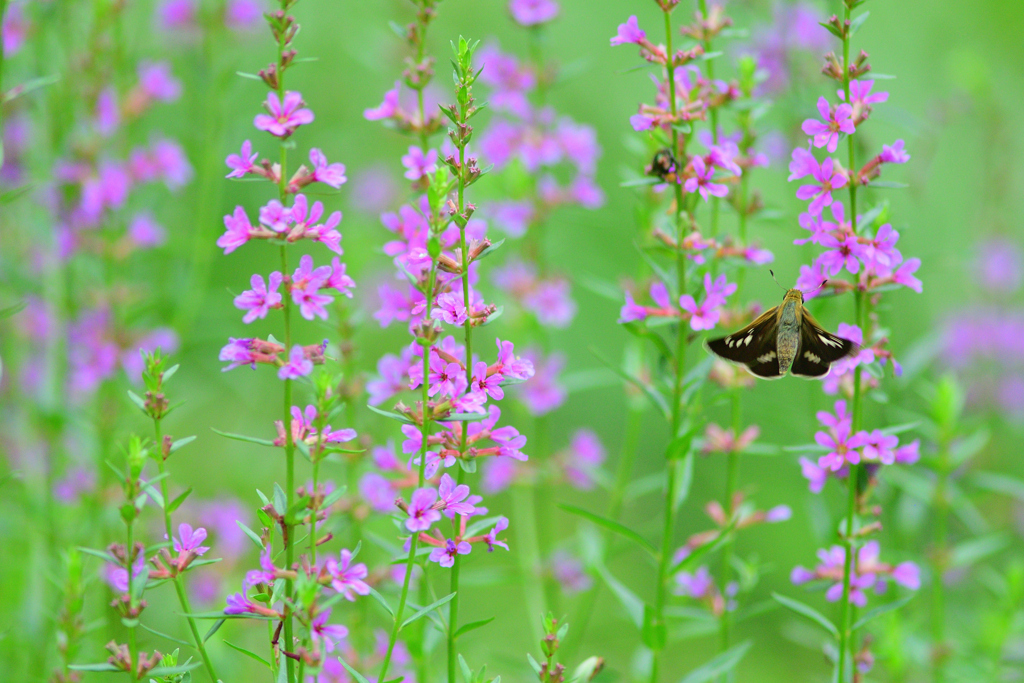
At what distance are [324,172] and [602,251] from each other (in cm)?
626

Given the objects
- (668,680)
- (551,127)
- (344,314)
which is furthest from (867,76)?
(668,680)

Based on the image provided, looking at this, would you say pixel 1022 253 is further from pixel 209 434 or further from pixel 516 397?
pixel 209 434

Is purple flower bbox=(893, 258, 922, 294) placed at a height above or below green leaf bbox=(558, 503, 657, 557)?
above

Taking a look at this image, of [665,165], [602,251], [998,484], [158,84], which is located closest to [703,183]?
[665,165]

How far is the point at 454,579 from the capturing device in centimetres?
253

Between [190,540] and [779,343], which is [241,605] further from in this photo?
[779,343]

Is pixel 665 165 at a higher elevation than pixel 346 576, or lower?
higher

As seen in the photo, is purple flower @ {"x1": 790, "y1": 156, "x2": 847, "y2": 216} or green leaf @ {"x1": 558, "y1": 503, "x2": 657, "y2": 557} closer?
purple flower @ {"x1": 790, "y1": 156, "x2": 847, "y2": 216}

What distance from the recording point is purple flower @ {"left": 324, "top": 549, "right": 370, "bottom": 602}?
7.39ft

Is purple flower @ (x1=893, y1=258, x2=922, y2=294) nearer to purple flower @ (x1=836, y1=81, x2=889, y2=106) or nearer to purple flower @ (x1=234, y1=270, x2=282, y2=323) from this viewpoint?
purple flower @ (x1=836, y1=81, x2=889, y2=106)

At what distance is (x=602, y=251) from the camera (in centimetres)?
862

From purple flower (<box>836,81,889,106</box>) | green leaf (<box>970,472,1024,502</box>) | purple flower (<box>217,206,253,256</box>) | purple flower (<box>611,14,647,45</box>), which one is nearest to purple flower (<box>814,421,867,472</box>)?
purple flower (<box>836,81,889,106</box>)

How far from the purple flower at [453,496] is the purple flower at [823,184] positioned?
1.37 metres

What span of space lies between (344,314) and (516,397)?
63.1 inches
